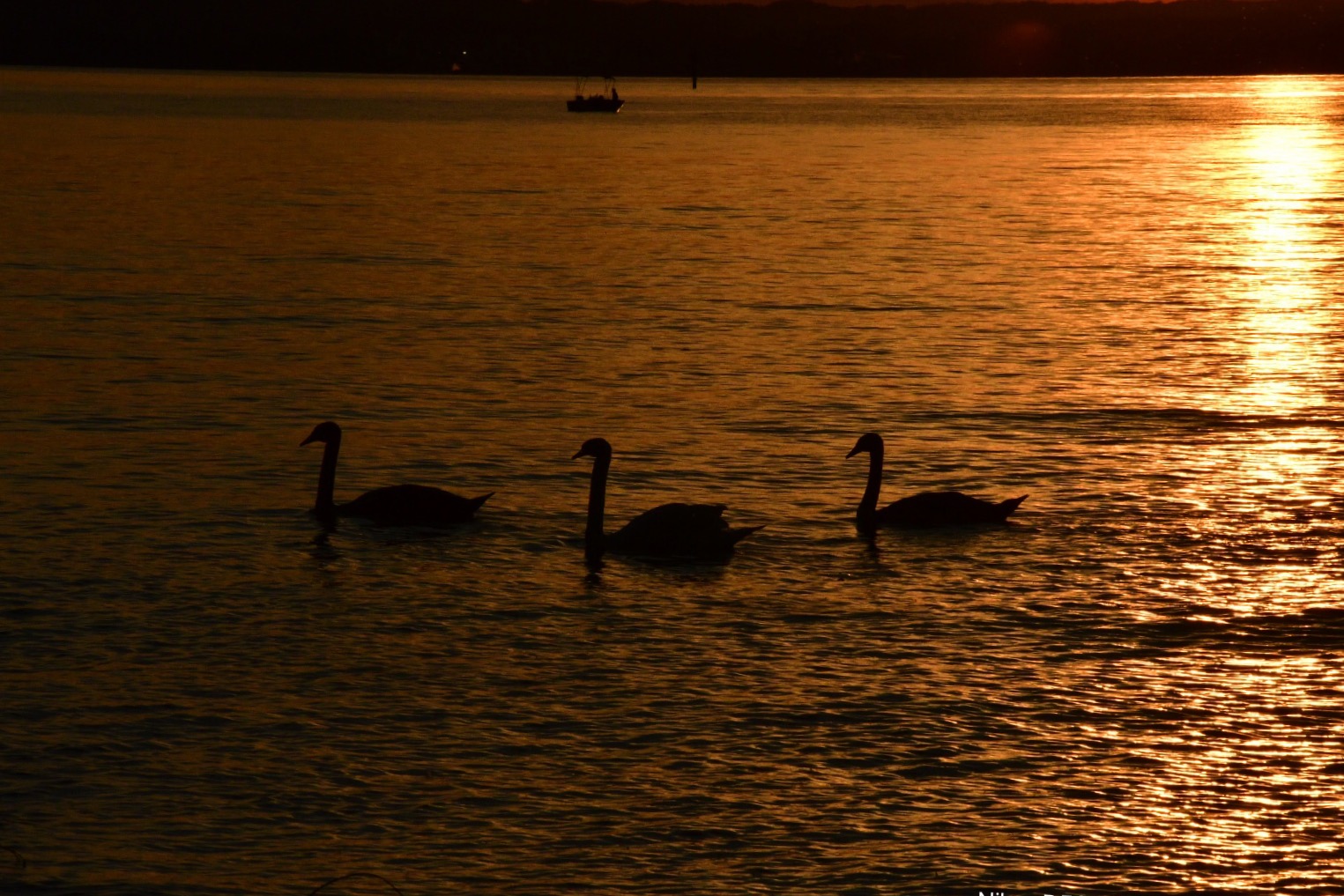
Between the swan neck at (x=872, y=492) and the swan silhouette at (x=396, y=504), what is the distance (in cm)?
366

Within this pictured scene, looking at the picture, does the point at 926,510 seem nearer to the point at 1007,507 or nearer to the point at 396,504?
the point at 1007,507

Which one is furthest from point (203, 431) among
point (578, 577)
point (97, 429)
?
point (578, 577)

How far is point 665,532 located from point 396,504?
2891 mm

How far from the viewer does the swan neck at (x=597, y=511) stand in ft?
59.6

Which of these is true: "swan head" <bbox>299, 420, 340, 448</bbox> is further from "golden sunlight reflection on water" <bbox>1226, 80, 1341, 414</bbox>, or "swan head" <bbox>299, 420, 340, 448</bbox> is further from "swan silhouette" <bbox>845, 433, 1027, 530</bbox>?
"golden sunlight reflection on water" <bbox>1226, 80, 1341, 414</bbox>

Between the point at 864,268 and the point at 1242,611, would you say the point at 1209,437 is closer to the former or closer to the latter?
the point at 1242,611

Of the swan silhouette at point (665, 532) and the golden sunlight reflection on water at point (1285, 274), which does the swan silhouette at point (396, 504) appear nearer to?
the swan silhouette at point (665, 532)

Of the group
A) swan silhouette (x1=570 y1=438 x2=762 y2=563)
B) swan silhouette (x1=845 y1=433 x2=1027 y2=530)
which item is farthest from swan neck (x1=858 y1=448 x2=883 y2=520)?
swan silhouette (x1=570 y1=438 x2=762 y2=563)

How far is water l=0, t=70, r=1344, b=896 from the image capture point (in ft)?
38.3

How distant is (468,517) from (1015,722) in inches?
295

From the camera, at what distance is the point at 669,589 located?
17.4 meters

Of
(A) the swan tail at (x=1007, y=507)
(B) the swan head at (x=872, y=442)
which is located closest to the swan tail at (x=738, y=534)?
(B) the swan head at (x=872, y=442)

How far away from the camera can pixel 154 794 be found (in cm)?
1223

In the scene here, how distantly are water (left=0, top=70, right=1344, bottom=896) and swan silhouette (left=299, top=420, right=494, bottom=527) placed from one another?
213 millimetres
